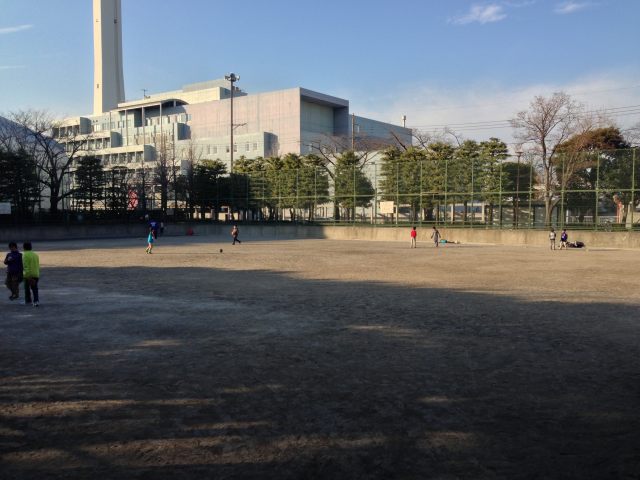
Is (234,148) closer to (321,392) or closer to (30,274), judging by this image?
(30,274)

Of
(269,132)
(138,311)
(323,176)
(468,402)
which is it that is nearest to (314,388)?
(468,402)

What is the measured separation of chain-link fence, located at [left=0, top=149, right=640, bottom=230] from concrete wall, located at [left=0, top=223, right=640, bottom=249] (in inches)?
32.9

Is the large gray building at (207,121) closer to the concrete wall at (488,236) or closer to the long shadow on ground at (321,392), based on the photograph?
the concrete wall at (488,236)

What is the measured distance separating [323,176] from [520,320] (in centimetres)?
3498

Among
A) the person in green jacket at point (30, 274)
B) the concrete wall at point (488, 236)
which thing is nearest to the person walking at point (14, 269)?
the person in green jacket at point (30, 274)

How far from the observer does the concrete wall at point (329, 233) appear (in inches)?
1164

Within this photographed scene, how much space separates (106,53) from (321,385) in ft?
423

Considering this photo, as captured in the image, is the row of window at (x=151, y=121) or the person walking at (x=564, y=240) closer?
the person walking at (x=564, y=240)

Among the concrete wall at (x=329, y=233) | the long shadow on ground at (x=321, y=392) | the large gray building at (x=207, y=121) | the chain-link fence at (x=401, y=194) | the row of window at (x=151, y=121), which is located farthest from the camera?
the row of window at (x=151, y=121)

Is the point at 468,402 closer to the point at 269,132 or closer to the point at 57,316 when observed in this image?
the point at 57,316

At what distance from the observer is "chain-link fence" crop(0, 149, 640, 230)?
98.0 feet

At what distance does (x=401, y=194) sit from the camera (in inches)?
1531

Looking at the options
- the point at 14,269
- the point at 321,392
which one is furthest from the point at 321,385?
the point at 14,269

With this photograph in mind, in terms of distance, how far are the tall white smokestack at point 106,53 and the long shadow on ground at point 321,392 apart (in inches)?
4678
